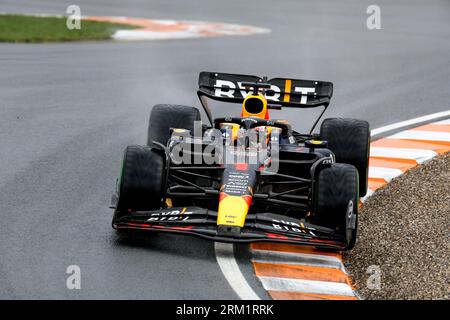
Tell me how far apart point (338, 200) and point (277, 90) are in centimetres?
278

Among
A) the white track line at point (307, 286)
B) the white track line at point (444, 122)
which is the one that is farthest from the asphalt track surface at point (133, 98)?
the white track line at point (444, 122)

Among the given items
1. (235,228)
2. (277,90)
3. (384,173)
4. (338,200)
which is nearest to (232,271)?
(235,228)

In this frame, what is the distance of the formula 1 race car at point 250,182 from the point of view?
8891 mm

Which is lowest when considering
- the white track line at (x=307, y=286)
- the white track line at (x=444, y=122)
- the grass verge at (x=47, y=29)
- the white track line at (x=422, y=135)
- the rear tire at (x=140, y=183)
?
the white track line at (x=307, y=286)

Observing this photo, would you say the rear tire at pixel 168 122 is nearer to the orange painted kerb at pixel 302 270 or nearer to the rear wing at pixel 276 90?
the rear wing at pixel 276 90

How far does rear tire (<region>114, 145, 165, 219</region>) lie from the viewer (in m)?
9.21

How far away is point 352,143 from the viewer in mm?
10758

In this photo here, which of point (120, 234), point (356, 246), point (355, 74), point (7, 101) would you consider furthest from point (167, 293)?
point (355, 74)

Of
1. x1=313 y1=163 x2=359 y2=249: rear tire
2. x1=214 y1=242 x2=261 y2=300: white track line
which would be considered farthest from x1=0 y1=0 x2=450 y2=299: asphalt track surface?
x1=313 y1=163 x2=359 y2=249: rear tire

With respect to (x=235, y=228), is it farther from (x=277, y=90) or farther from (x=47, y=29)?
(x=47, y=29)

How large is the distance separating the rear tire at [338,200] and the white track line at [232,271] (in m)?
0.86

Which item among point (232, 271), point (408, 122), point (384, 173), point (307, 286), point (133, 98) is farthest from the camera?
point (133, 98)

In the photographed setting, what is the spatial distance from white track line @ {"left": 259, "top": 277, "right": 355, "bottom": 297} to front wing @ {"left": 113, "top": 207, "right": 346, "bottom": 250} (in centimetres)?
44

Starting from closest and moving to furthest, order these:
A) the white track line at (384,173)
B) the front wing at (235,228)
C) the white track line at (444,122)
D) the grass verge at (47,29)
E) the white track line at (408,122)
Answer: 1. the front wing at (235,228)
2. the white track line at (384,173)
3. the white track line at (408,122)
4. the white track line at (444,122)
5. the grass verge at (47,29)
